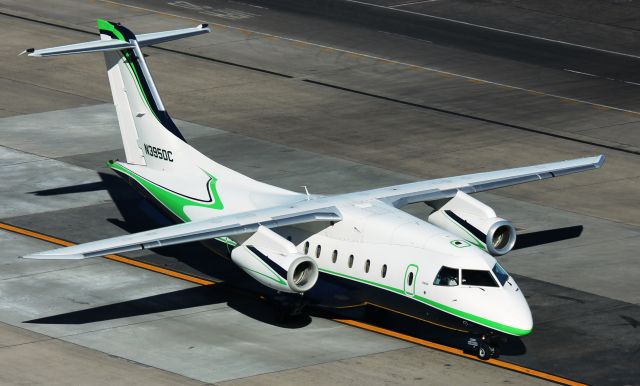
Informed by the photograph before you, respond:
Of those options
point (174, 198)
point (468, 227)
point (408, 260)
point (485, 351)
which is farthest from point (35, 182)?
point (485, 351)

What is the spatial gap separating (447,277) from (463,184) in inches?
208

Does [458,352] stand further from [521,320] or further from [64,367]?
[64,367]

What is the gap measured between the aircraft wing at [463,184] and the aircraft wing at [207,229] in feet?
7.13

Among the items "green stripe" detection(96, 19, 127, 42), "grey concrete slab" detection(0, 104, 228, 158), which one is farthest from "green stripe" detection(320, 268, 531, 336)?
"grey concrete slab" detection(0, 104, 228, 158)

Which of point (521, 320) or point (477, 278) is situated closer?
point (521, 320)

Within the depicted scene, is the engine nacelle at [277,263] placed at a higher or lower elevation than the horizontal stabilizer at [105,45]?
lower

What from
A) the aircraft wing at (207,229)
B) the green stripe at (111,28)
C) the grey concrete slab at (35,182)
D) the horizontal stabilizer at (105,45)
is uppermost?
the green stripe at (111,28)

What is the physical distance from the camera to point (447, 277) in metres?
32.5

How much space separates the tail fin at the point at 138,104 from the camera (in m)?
39.2

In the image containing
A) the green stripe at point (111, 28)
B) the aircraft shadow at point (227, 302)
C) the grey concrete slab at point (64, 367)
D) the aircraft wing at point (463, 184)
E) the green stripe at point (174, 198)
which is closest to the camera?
the grey concrete slab at point (64, 367)

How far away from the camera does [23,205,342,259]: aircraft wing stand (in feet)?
104

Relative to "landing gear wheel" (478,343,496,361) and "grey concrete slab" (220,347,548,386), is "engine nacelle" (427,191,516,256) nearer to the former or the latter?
"landing gear wheel" (478,343,496,361)

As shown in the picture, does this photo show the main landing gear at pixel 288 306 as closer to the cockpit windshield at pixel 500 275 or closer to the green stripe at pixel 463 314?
the green stripe at pixel 463 314

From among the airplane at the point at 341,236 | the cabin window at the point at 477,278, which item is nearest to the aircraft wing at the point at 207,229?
the airplane at the point at 341,236
